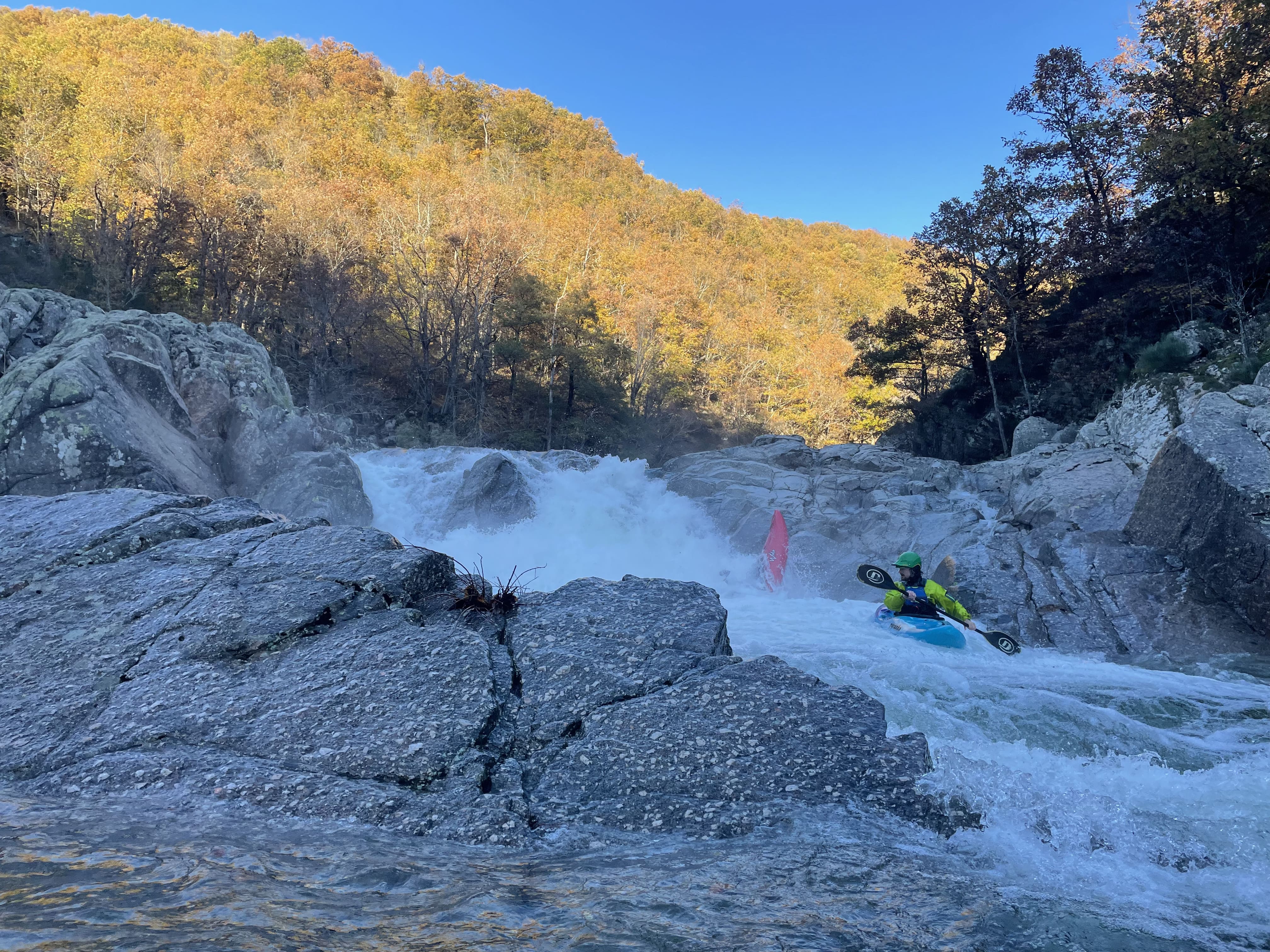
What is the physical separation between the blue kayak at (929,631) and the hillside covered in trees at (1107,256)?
23.4ft

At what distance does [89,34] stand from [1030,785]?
183ft

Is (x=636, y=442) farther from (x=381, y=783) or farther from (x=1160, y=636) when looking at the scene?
(x=381, y=783)

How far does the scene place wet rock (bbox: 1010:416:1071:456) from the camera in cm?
1545

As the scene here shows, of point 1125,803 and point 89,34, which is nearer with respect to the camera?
point 1125,803

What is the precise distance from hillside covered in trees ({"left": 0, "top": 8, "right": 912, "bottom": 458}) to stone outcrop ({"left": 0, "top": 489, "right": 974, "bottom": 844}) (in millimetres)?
18920

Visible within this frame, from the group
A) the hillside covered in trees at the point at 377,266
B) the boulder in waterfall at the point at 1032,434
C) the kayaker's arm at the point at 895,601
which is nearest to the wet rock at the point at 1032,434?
the boulder in waterfall at the point at 1032,434

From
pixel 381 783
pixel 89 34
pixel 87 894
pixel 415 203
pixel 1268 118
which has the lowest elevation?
pixel 381 783

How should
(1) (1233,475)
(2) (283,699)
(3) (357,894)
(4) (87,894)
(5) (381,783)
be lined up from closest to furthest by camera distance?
(4) (87,894), (3) (357,894), (5) (381,783), (2) (283,699), (1) (1233,475)

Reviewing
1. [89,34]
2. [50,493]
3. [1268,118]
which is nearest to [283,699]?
[50,493]

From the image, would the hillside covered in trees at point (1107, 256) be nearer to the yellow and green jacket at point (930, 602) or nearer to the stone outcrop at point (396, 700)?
the yellow and green jacket at point (930, 602)

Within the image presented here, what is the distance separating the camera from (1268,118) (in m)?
10.6

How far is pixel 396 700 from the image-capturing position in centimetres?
363

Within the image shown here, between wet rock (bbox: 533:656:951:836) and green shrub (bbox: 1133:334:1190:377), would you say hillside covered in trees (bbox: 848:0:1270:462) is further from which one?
wet rock (bbox: 533:656:951:836)

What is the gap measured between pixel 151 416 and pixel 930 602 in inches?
491
